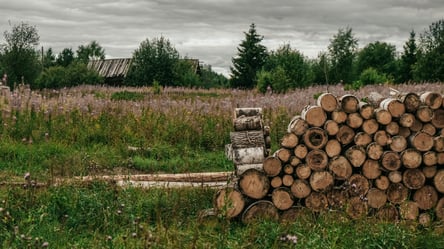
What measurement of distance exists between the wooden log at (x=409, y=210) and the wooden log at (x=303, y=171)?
1.05 meters

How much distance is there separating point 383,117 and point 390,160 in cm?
47

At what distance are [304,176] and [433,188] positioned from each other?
1466 millimetres

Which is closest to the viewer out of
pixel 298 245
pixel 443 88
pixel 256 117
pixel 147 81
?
pixel 298 245

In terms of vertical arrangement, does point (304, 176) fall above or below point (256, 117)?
below

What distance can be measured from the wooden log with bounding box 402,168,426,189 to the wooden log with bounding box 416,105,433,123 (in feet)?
1.90

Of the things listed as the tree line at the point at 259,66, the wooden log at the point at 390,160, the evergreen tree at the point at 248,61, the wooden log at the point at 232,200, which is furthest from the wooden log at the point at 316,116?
the evergreen tree at the point at 248,61

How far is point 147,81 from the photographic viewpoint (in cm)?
3136

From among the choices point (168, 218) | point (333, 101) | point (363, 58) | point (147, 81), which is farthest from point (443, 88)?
point (363, 58)

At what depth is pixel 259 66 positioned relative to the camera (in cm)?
3859

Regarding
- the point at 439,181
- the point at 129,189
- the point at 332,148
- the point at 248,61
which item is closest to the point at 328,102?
the point at 332,148

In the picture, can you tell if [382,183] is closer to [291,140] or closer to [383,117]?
[383,117]

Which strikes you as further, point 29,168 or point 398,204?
point 29,168

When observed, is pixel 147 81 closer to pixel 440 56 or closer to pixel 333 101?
pixel 440 56

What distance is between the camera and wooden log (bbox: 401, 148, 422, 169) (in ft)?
19.6
